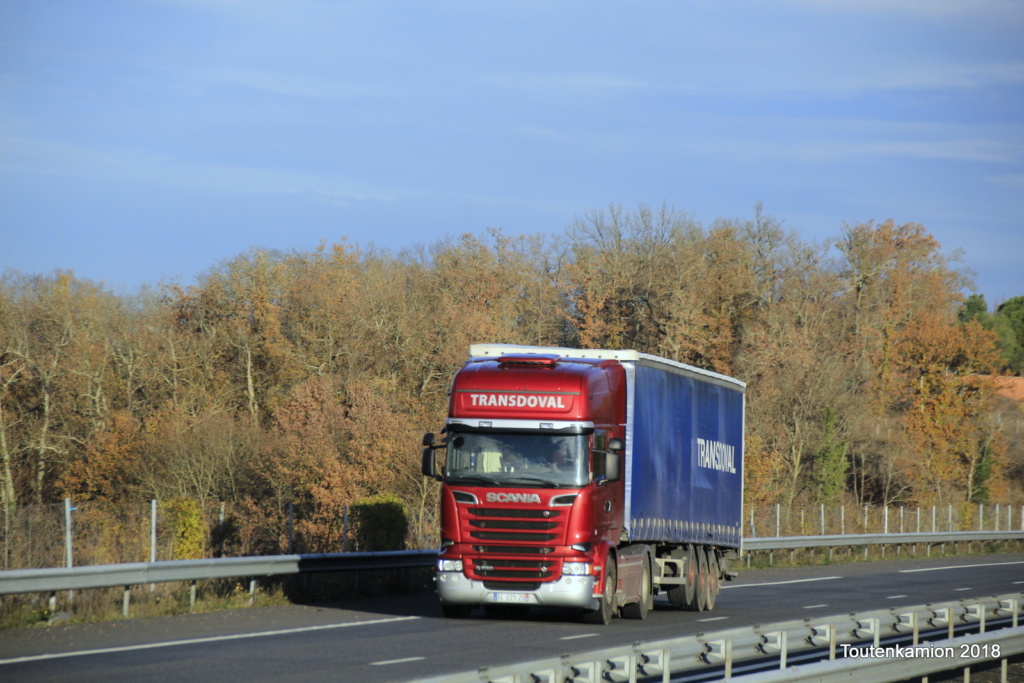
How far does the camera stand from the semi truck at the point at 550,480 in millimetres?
16578

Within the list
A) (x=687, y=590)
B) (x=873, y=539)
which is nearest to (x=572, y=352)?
(x=687, y=590)

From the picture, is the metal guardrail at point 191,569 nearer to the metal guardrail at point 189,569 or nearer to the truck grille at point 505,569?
the metal guardrail at point 189,569

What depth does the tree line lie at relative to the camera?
5209 centimetres

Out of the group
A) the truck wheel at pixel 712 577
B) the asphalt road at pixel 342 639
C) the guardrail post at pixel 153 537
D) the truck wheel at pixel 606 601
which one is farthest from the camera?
the truck wheel at pixel 712 577

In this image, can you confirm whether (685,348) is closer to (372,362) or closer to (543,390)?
(372,362)

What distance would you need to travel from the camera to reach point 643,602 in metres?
18.9

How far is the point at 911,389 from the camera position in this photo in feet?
230

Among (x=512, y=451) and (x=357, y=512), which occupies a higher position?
(x=512, y=451)

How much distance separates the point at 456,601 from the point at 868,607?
7727mm

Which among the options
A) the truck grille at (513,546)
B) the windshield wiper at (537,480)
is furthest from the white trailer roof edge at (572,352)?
the truck grille at (513,546)

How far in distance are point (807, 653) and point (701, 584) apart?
661cm

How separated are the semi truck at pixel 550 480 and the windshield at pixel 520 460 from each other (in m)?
0.01

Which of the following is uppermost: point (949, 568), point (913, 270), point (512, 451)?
point (913, 270)

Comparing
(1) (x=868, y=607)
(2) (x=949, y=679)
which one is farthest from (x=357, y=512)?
(2) (x=949, y=679)
